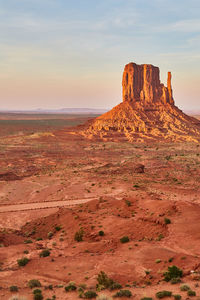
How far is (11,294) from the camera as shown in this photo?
13.5 meters

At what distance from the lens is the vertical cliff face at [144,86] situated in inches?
4657

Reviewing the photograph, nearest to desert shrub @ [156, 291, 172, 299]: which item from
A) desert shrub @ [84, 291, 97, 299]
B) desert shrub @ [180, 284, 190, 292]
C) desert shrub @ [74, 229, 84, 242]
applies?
desert shrub @ [180, 284, 190, 292]

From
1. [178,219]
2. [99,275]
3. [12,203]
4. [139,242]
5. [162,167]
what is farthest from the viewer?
[162,167]

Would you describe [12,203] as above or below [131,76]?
below

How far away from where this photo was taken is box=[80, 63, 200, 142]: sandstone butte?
100000 mm

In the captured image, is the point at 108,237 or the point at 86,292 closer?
the point at 86,292

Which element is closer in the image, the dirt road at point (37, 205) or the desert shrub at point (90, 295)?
the desert shrub at point (90, 295)

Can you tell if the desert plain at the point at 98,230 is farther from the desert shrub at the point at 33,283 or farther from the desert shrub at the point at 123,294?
the desert shrub at the point at 123,294

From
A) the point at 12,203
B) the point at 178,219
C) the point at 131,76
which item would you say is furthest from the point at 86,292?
the point at 131,76

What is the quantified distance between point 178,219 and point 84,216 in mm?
7724

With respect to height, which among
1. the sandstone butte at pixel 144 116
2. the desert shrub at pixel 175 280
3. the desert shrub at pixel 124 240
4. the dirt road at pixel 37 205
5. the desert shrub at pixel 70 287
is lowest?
the dirt road at pixel 37 205

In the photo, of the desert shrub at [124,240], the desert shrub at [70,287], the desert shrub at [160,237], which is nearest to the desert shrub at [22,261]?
the desert shrub at [70,287]

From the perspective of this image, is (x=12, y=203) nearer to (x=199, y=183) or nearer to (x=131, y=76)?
(x=199, y=183)

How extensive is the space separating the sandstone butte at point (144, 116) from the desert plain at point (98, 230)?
50.7m
